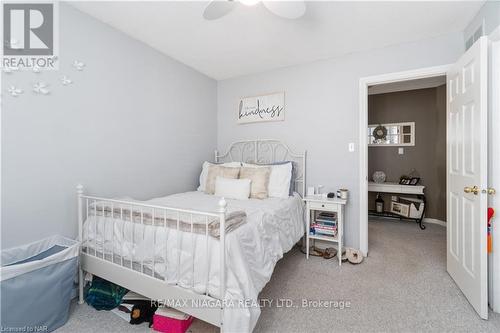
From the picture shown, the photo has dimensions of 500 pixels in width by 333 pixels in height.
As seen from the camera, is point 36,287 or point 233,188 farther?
point 233,188

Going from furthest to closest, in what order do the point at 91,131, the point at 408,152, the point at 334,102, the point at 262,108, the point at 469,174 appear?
the point at 408,152
the point at 262,108
the point at 334,102
the point at 91,131
the point at 469,174

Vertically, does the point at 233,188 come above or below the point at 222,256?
above

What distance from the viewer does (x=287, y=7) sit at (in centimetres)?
158

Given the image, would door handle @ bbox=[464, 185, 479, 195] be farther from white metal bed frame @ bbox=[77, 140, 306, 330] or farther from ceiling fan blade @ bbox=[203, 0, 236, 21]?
ceiling fan blade @ bbox=[203, 0, 236, 21]

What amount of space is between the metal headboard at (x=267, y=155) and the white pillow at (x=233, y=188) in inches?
25.8

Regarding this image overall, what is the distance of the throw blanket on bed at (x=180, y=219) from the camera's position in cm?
139

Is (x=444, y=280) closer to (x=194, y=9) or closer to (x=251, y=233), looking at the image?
(x=251, y=233)

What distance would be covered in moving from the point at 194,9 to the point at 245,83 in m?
1.55

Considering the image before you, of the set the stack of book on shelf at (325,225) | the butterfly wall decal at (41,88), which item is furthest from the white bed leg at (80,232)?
the stack of book on shelf at (325,225)

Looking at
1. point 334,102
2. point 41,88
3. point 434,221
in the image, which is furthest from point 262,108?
point 434,221

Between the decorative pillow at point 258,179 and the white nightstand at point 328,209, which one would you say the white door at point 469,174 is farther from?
the decorative pillow at point 258,179

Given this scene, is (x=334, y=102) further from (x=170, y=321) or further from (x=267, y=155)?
(x=170, y=321)

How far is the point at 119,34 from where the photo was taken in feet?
7.41

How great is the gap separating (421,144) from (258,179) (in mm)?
3541
